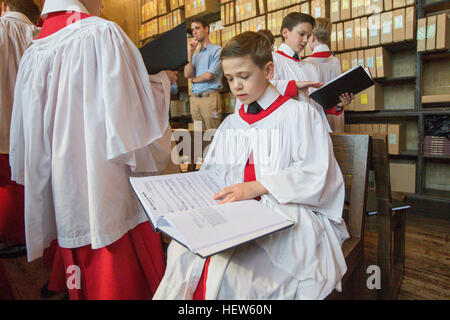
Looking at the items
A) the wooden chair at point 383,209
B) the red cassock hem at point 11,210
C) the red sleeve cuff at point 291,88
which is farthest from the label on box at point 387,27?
the red cassock hem at point 11,210

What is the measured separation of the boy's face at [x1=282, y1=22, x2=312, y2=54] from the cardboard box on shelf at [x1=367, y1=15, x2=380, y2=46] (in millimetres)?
1206

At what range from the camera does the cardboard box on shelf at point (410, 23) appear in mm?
2525

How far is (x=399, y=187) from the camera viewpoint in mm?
2752

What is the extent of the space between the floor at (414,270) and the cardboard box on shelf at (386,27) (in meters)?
1.70

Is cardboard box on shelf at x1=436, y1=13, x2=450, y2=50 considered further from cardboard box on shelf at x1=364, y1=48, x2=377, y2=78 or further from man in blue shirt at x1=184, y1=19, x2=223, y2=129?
man in blue shirt at x1=184, y1=19, x2=223, y2=129

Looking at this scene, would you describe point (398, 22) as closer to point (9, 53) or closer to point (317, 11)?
point (317, 11)

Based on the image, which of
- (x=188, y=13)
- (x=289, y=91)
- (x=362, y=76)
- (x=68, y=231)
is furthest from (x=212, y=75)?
(x=68, y=231)

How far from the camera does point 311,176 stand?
2.78 ft

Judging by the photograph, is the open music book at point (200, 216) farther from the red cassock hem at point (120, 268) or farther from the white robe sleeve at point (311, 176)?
the red cassock hem at point (120, 268)

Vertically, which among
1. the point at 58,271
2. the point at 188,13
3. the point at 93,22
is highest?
the point at 188,13

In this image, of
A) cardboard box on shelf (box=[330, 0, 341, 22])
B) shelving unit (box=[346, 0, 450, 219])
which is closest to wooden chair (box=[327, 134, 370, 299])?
shelving unit (box=[346, 0, 450, 219])
